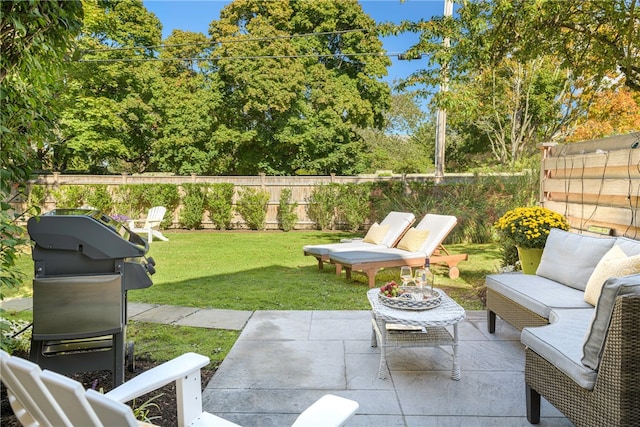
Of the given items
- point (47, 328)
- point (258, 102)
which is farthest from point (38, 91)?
point (258, 102)

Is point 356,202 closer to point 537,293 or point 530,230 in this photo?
point 530,230

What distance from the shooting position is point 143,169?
19.2 m

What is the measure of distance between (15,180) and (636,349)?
3226 mm

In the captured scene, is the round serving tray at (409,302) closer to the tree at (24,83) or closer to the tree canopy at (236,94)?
the tree at (24,83)

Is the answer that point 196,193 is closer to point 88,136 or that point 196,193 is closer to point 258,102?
point 258,102

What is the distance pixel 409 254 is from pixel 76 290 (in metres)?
4.63

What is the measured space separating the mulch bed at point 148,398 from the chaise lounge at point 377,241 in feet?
11.8

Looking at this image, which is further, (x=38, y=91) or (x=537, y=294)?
(x=537, y=294)

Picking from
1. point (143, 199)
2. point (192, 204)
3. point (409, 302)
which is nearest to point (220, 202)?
point (192, 204)

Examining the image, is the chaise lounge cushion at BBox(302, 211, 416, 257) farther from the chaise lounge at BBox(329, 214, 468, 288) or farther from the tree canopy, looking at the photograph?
the tree canopy

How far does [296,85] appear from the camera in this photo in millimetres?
15836

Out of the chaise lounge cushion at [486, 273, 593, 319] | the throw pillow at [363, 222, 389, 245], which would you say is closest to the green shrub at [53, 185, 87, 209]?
the throw pillow at [363, 222, 389, 245]

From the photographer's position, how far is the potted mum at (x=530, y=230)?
15.1ft

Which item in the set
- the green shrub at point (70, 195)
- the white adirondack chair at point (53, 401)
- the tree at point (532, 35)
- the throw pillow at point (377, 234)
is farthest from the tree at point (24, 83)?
the green shrub at point (70, 195)
